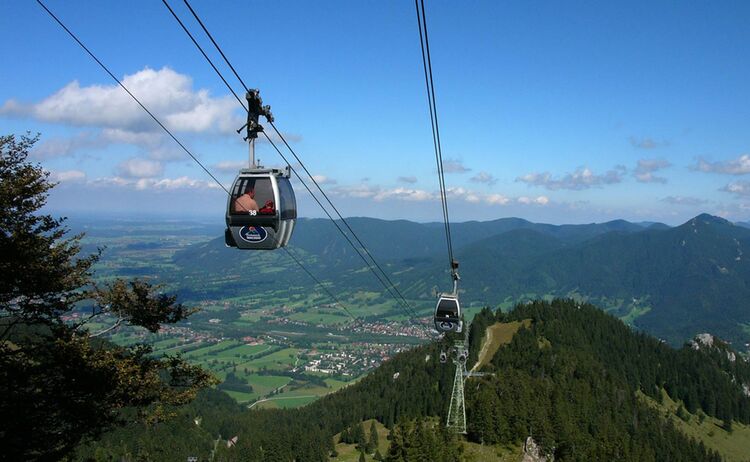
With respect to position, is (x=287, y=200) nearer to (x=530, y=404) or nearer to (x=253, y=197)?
(x=253, y=197)

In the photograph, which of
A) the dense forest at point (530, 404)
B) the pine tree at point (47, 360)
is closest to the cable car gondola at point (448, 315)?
the pine tree at point (47, 360)

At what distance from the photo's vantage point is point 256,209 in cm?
1509

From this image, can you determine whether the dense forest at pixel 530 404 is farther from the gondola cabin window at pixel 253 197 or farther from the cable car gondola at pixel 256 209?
the gondola cabin window at pixel 253 197

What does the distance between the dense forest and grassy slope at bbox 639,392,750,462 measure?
11.8 ft

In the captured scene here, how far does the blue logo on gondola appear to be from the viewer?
15.1 metres

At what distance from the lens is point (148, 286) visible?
76.5 ft

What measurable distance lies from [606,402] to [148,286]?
3942 inches

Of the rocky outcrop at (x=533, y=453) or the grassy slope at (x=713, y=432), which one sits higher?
the rocky outcrop at (x=533, y=453)

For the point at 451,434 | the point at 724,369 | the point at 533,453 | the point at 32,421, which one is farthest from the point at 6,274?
the point at 724,369

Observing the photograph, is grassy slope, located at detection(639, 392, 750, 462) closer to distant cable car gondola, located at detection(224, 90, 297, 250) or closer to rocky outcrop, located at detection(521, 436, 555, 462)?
rocky outcrop, located at detection(521, 436, 555, 462)

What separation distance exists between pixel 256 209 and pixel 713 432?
5950 inches

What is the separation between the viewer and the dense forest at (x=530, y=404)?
242ft

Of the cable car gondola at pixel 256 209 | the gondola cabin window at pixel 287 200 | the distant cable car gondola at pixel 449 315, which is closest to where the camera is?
the cable car gondola at pixel 256 209

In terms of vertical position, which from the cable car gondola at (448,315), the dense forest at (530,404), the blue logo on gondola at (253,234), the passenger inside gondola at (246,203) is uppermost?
the passenger inside gondola at (246,203)
